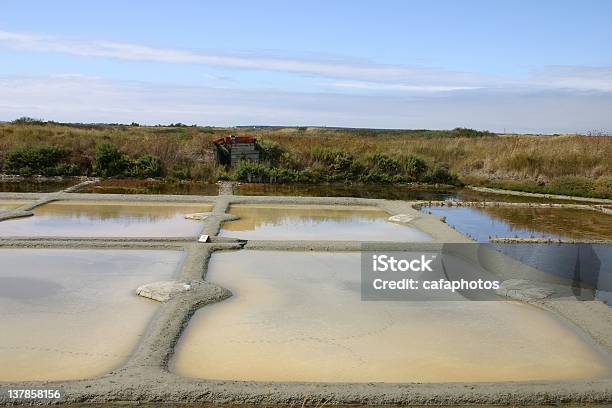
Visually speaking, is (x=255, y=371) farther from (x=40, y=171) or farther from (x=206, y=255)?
(x=40, y=171)

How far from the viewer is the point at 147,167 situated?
19.5m

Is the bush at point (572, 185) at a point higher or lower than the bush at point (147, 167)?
lower

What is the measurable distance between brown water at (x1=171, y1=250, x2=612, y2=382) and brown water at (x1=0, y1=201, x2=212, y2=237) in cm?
321

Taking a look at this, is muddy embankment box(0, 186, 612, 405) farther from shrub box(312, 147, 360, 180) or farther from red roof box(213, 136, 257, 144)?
red roof box(213, 136, 257, 144)

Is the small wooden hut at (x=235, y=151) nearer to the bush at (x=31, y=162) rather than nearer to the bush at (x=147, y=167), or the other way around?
the bush at (x=147, y=167)

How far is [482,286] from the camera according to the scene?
7.08m

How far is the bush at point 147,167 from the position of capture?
19328 mm

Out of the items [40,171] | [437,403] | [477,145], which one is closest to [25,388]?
[437,403]

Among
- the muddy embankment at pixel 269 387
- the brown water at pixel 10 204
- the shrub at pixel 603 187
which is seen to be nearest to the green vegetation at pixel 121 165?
the brown water at pixel 10 204

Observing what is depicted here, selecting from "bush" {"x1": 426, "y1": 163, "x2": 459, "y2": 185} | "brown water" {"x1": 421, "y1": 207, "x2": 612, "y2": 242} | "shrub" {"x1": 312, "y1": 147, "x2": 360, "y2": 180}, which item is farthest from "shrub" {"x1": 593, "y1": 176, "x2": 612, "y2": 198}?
"shrub" {"x1": 312, "y1": 147, "x2": 360, "y2": 180}

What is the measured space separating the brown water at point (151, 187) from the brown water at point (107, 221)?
105 inches

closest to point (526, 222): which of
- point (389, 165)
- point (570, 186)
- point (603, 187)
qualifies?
point (603, 187)

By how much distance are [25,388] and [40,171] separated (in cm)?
1642

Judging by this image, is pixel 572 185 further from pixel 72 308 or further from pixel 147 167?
pixel 72 308
